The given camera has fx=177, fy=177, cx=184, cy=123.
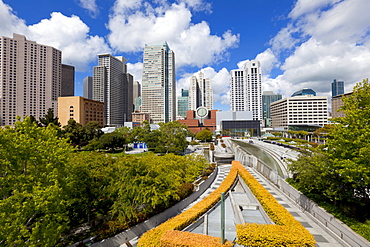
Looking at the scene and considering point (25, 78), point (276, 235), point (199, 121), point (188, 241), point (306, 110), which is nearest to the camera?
point (188, 241)

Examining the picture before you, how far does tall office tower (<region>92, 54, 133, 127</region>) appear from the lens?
165000mm

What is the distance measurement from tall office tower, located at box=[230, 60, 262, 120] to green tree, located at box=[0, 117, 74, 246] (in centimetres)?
15430

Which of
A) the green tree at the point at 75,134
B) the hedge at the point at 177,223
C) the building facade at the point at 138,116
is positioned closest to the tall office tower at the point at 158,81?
the building facade at the point at 138,116

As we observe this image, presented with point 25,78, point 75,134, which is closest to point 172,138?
point 75,134

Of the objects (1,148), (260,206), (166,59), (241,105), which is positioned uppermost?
(166,59)

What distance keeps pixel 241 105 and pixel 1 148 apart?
6264 inches

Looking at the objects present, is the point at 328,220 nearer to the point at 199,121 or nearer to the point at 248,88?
the point at 199,121

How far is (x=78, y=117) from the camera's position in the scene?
3324 inches

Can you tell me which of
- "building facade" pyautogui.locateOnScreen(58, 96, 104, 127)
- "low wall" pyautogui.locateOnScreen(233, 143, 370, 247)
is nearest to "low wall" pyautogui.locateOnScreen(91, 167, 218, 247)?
"low wall" pyautogui.locateOnScreen(233, 143, 370, 247)

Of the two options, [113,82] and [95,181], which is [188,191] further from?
[113,82]

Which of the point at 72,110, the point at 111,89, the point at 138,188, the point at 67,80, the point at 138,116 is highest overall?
the point at 67,80

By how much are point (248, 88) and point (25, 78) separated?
161013 mm

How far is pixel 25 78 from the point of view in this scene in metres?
115

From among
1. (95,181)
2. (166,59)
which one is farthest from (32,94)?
(95,181)
